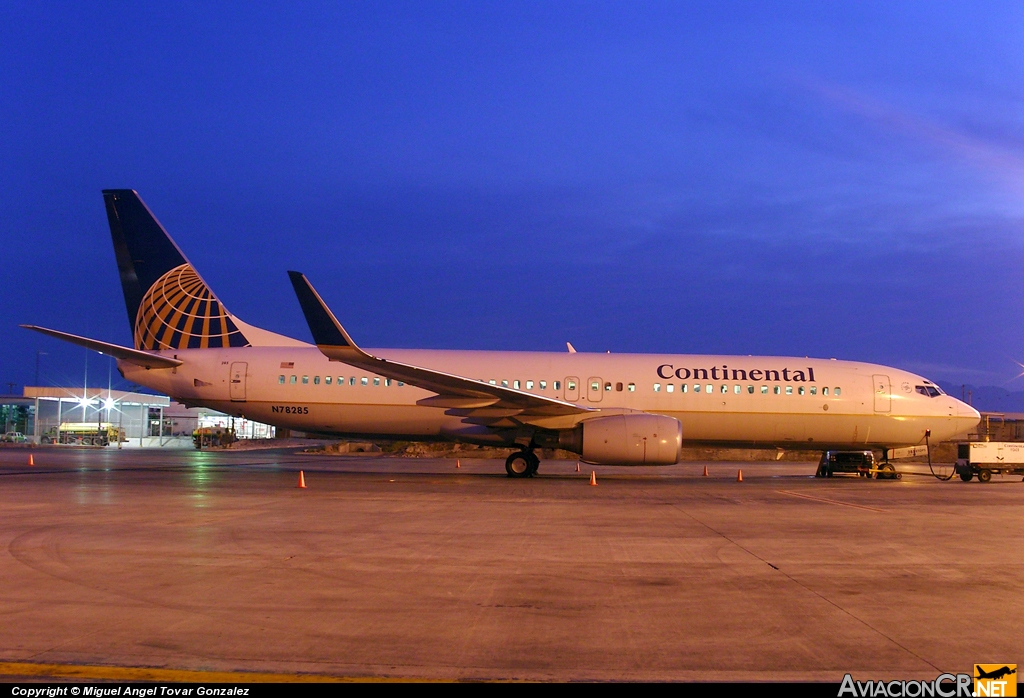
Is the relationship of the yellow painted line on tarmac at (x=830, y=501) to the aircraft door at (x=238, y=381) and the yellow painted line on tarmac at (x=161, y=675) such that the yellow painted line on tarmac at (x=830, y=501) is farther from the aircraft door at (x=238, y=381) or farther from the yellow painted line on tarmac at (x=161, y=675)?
the aircraft door at (x=238, y=381)

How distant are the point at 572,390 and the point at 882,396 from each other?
8492 millimetres

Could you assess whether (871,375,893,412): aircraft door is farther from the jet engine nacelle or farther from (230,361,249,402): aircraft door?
(230,361,249,402): aircraft door

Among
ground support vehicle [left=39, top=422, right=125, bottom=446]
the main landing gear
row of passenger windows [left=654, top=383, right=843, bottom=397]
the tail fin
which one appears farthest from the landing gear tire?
ground support vehicle [left=39, top=422, right=125, bottom=446]

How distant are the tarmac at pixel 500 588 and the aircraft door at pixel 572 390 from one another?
7.13 metres

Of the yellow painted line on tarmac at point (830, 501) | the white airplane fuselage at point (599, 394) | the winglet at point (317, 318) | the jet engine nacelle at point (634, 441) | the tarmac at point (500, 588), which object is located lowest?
the yellow painted line on tarmac at point (830, 501)

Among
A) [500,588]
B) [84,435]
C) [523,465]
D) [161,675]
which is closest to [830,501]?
[523,465]

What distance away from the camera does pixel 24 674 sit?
Result: 181 inches

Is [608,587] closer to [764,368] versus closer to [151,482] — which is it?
[151,482]

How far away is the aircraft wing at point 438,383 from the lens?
17.9 m

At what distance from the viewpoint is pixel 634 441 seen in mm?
18734

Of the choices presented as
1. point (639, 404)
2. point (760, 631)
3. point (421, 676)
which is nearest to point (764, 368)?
point (639, 404)

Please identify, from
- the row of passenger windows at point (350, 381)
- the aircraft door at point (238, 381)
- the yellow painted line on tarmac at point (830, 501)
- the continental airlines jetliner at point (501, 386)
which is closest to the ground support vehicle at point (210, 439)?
the continental airlines jetliner at point (501, 386)

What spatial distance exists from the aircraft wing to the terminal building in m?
36.5

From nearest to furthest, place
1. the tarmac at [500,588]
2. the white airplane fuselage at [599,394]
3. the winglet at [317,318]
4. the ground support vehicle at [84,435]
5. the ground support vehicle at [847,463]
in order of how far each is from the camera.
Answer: the tarmac at [500,588] < the winglet at [317,318] < the white airplane fuselage at [599,394] < the ground support vehicle at [847,463] < the ground support vehicle at [84,435]
